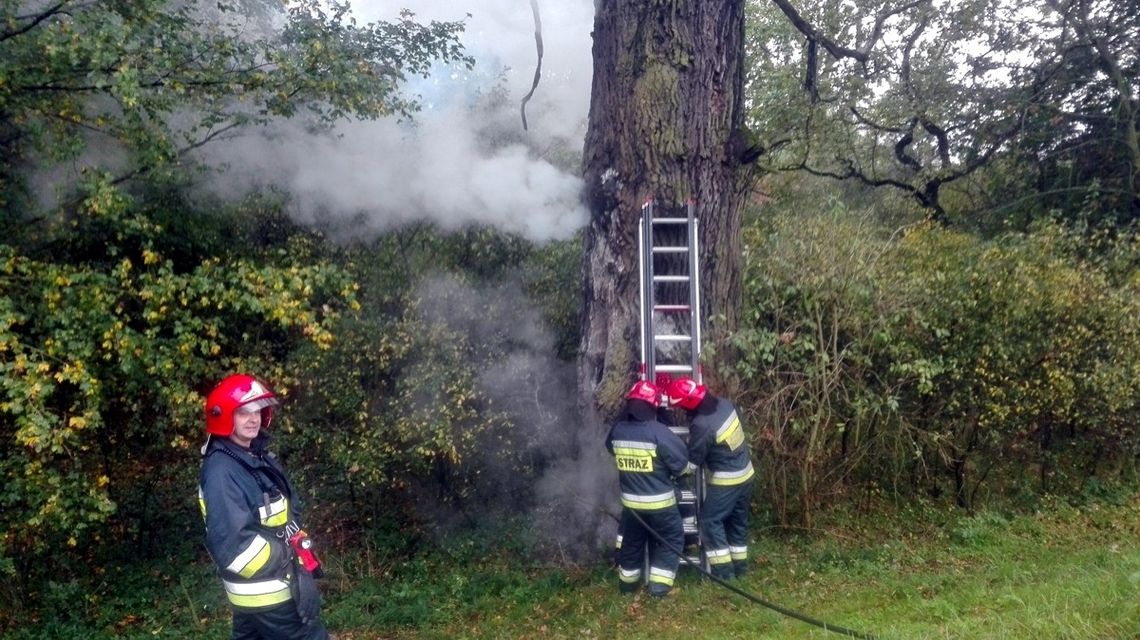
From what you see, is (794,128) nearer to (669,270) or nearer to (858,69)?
(858,69)

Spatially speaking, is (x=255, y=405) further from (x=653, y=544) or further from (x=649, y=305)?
(x=653, y=544)

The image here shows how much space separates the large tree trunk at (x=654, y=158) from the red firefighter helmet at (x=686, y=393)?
1.48 ft

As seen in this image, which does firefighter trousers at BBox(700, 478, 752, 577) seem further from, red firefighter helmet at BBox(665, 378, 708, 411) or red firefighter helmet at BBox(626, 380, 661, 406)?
red firefighter helmet at BBox(626, 380, 661, 406)

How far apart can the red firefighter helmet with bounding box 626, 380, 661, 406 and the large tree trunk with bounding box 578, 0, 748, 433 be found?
0.47m

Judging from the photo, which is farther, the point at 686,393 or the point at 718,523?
the point at 718,523

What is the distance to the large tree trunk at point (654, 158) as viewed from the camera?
6211mm

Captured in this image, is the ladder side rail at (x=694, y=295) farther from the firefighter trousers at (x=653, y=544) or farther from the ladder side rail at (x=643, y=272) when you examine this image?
the firefighter trousers at (x=653, y=544)

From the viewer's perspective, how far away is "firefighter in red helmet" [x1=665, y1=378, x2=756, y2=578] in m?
5.82

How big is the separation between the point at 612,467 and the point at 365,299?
2.74 metres

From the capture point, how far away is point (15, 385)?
4773mm

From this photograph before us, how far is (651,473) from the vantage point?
18.5ft

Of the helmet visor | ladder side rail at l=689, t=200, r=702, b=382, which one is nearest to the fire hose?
ladder side rail at l=689, t=200, r=702, b=382

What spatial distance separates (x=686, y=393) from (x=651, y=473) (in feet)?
1.98

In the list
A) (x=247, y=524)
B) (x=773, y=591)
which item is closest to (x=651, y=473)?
(x=773, y=591)
